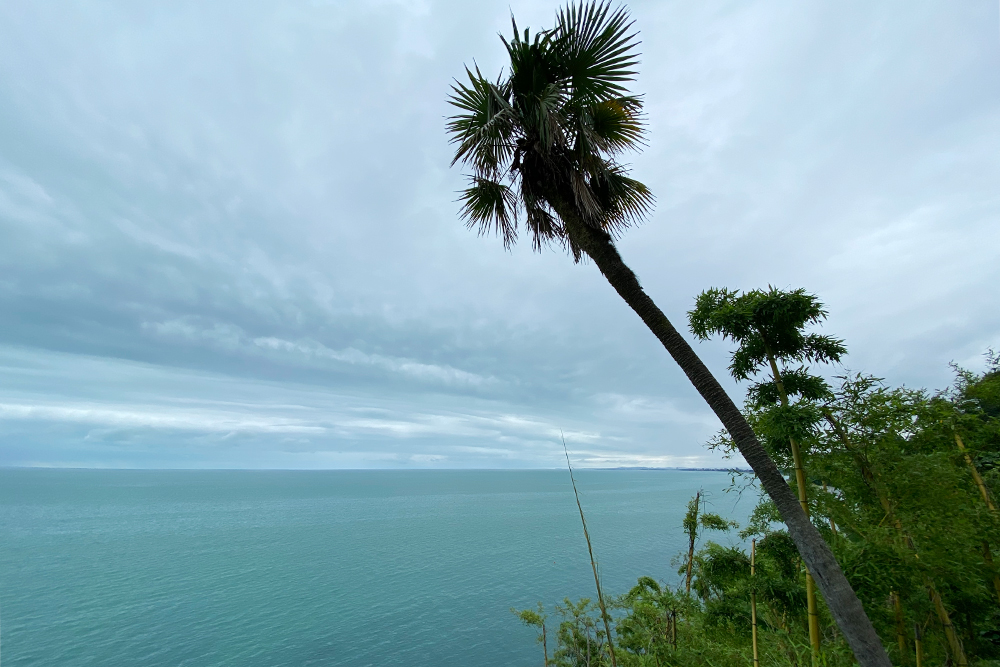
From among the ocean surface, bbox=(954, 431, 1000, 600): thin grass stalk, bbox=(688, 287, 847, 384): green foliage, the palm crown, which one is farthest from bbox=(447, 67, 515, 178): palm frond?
the ocean surface

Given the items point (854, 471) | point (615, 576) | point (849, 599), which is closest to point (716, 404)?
point (849, 599)

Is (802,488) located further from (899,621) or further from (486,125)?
(486,125)

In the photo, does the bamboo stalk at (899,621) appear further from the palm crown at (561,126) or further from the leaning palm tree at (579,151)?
the palm crown at (561,126)

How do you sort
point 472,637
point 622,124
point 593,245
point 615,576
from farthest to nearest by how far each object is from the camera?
point 615,576, point 472,637, point 622,124, point 593,245

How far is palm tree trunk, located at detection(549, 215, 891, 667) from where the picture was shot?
11.0 ft

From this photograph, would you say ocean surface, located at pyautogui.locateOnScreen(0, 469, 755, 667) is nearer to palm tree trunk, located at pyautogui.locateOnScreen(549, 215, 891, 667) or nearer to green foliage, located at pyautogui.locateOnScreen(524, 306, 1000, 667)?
green foliage, located at pyautogui.locateOnScreen(524, 306, 1000, 667)

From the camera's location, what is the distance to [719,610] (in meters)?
11.8

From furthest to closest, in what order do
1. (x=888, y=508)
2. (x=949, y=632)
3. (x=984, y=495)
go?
(x=984, y=495), (x=949, y=632), (x=888, y=508)

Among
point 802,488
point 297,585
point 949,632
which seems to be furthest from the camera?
point 297,585

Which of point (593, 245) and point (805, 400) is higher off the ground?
point (593, 245)

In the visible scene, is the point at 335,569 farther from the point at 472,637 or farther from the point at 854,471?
the point at 854,471

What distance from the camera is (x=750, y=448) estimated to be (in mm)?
3791

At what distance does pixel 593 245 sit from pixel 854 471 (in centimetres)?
465

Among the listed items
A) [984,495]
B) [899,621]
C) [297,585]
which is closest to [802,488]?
[899,621]
